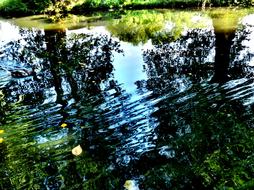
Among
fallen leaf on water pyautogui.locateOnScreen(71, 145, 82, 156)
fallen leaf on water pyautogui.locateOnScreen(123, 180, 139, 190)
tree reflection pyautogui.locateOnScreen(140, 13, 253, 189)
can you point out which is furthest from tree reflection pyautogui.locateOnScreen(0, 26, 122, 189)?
tree reflection pyautogui.locateOnScreen(140, 13, 253, 189)

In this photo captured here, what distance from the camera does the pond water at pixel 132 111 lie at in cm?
650

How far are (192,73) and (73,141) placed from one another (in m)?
5.21

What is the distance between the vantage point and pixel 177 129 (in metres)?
7.97

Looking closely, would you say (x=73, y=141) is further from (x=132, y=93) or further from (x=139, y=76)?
(x=139, y=76)

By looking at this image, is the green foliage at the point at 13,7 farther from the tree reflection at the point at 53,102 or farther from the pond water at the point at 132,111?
the pond water at the point at 132,111

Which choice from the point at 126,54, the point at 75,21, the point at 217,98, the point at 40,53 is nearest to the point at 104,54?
the point at 126,54

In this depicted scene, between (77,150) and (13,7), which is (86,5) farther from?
(77,150)

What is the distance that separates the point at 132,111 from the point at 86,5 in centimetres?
2387

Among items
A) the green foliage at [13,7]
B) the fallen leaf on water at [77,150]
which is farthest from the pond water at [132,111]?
the green foliage at [13,7]

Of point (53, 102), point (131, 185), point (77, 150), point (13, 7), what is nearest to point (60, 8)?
point (13, 7)

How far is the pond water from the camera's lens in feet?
21.3

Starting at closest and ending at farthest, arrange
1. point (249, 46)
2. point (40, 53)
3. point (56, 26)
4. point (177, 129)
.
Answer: point (177, 129), point (249, 46), point (40, 53), point (56, 26)

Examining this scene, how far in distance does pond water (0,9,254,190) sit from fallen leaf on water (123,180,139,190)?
0.03m

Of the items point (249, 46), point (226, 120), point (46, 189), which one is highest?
point (249, 46)
